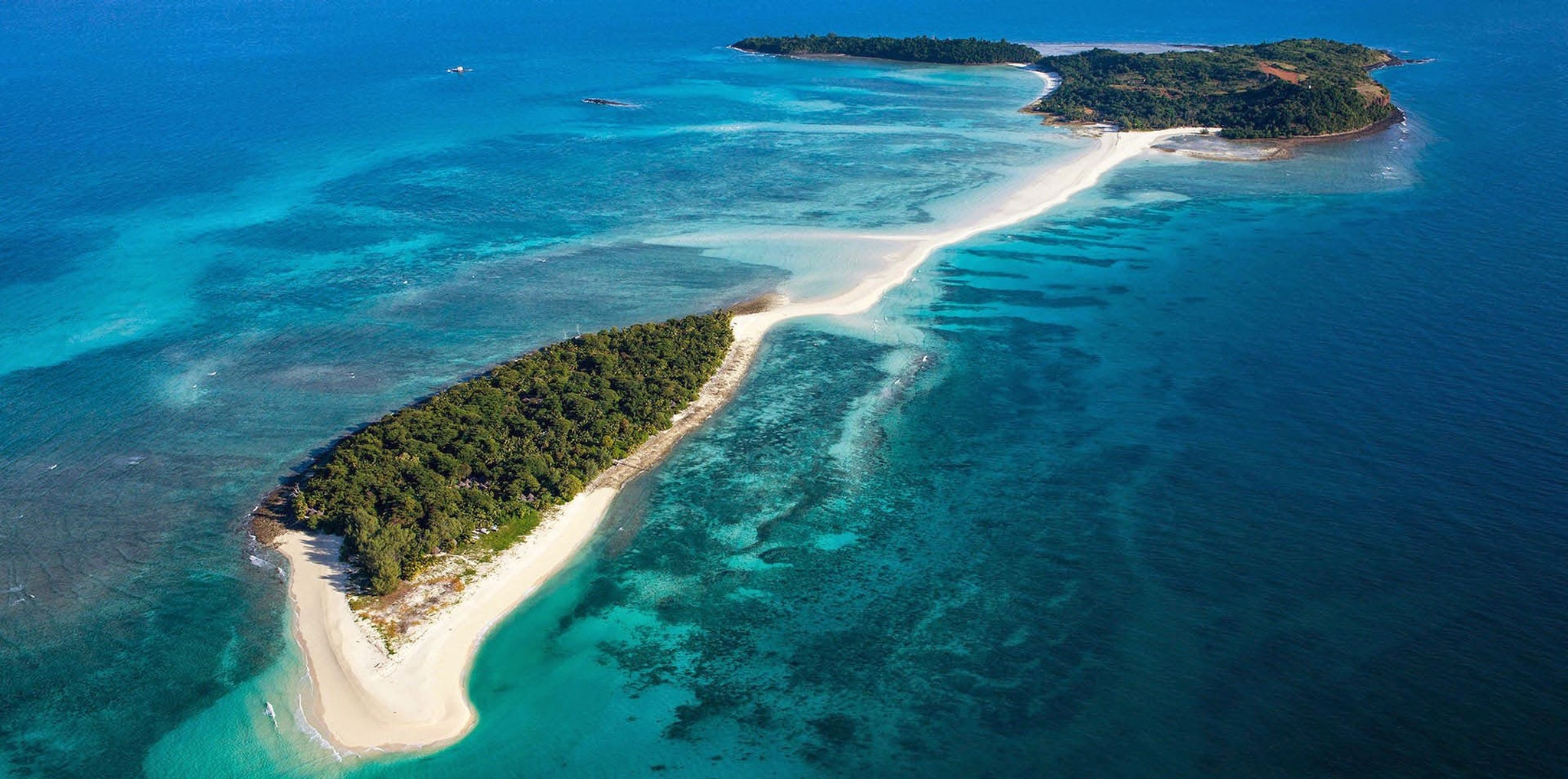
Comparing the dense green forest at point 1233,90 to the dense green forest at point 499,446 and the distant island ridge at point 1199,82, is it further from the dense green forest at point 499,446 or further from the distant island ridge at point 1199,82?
the dense green forest at point 499,446

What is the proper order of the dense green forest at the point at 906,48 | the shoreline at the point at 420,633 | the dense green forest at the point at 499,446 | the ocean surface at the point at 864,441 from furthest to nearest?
the dense green forest at the point at 906,48 < the dense green forest at the point at 499,446 < the shoreline at the point at 420,633 < the ocean surface at the point at 864,441

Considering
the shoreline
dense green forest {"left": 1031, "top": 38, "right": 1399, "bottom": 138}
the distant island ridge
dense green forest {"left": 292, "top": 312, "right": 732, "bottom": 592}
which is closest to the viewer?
the shoreline

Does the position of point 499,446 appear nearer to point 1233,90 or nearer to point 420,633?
point 420,633

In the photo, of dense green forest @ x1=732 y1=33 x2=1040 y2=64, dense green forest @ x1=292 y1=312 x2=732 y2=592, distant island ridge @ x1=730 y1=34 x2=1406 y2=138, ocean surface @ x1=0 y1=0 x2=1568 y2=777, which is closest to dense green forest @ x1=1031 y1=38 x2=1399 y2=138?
distant island ridge @ x1=730 y1=34 x2=1406 y2=138

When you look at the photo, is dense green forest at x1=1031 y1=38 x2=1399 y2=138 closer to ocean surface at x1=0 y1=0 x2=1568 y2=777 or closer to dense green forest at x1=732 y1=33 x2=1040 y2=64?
ocean surface at x1=0 y1=0 x2=1568 y2=777

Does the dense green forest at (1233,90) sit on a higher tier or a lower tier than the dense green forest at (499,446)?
higher

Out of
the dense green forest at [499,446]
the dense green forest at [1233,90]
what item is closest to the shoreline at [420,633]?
the dense green forest at [499,446]
